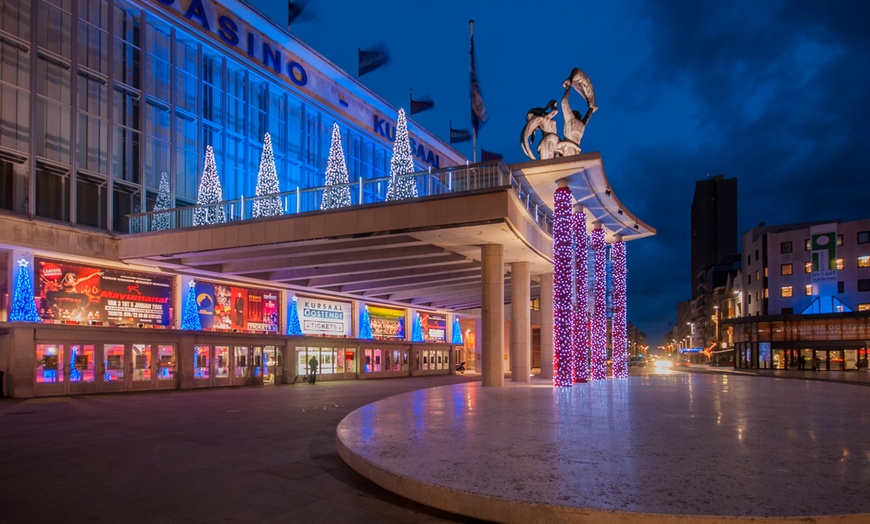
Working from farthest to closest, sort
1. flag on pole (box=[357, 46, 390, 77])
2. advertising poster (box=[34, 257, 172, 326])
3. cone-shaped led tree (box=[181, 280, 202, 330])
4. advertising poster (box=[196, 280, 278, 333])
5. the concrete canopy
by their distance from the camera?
flag on pole (box=[357, 46, 390, 77]) < advertising poster (box=[196, 280, 278, 333]) < cone-shaped led tree (box=[181, 280, 202, 330]) < advertising poster (box=[34, 257, 172, 326]) < the concrete canopy

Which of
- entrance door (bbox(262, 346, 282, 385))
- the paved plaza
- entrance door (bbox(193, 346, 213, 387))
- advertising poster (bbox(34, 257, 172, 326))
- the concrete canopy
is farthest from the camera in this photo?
entrance door (bbox(262, 346, 282, 385))

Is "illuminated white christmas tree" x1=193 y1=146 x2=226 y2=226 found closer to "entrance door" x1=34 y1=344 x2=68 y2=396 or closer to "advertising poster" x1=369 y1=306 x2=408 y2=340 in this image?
"entrance door" x1=34 y1=344 x2=68 y2=396

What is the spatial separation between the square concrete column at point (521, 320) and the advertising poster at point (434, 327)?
69.5 feet

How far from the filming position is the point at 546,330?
3619cm

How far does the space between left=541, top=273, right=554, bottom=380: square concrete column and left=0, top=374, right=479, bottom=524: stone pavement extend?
21.0 meters

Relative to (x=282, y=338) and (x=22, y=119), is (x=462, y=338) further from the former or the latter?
(x=22, y=119)

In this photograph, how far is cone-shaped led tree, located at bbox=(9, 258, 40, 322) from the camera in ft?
77.0

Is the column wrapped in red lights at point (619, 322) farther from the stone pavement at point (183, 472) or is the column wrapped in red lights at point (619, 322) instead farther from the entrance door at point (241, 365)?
the stone pavement at point (183, 472)

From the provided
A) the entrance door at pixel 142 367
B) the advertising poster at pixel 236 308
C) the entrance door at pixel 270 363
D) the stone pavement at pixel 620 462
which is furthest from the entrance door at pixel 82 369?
the stone pavement at pixel 620 462

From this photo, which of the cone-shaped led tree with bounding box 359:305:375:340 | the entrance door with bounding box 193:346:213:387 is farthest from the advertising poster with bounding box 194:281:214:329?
the cone-shaped led tree with bounding box 359:305:375:340

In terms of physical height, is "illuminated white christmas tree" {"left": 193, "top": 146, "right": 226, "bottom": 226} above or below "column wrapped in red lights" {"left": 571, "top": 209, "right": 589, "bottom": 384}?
above

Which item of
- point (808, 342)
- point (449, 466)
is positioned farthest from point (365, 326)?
point (808, 342)

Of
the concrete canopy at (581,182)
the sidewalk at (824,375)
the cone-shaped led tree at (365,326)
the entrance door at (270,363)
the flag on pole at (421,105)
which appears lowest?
the sidewalk at (824,375)

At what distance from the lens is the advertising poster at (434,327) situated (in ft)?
173
